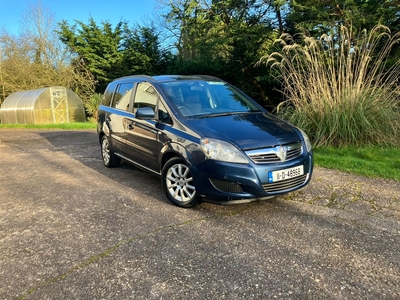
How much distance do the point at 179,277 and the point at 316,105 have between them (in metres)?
5.69

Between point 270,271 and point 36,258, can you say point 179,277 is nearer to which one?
point 270,271

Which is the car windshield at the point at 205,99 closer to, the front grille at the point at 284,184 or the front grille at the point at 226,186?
the front grille at the point at 226,186

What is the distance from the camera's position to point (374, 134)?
675 cm

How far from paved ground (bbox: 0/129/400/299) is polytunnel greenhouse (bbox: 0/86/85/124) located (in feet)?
52.7

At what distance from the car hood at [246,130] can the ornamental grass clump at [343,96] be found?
3028 millimetres

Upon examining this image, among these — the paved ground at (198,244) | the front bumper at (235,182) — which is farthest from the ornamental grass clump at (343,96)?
the front bumper at (235,182)

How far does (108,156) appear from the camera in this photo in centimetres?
630

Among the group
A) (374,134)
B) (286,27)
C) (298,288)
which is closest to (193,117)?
(298,288)

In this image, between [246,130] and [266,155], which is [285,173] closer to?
[266,155]

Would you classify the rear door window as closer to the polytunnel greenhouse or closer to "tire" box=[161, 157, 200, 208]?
"tire" box=[161, 157, 200, 208]

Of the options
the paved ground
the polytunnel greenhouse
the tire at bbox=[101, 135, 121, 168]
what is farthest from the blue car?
the polytunnel greenhouse

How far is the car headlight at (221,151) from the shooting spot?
138 inches

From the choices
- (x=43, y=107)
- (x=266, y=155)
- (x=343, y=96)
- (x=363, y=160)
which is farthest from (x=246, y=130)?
(x=43, y=107)

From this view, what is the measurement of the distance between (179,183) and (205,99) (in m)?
1.42
